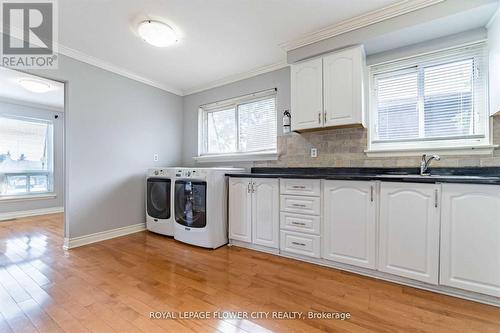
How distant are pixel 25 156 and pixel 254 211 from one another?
5.20 metres

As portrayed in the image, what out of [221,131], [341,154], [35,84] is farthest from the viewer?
[221,131]

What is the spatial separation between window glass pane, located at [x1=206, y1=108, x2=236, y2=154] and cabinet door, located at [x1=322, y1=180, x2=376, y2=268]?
1985mm

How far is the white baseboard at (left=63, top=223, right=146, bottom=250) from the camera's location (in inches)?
110

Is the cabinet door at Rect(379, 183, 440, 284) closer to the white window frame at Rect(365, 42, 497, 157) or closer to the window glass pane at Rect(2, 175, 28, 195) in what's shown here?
the white window frame at Rect(365, 42, 497, 157)

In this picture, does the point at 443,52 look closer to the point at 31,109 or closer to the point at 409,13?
the point at 409,13

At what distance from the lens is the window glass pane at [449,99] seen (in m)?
2.16

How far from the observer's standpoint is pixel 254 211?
2.71 m

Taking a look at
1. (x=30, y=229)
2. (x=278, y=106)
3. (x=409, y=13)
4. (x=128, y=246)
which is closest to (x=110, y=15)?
(x=278, y=106)

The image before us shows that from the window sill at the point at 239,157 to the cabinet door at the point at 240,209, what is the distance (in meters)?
0.62

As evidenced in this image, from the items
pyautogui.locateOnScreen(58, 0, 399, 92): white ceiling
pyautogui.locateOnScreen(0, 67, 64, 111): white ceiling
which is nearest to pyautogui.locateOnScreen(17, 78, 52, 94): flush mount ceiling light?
pyautogui.locateOnScreen(0, 67, 64, 111): white ceiling

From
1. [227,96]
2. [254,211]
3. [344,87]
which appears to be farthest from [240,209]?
[227,96]

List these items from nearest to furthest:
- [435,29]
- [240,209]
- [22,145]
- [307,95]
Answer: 1. [435,29]
2. [307,95]
3. [240,209]
4. [22,145]

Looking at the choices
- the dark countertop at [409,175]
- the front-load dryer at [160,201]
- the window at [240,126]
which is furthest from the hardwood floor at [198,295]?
the window at [240,126]

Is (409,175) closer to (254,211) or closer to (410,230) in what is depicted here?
(410,230)
